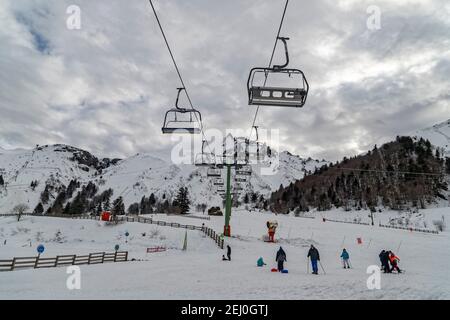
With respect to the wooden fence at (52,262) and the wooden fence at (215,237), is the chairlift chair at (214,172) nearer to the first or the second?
the wooden fence at (215,237)

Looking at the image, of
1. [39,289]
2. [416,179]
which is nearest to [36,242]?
[39,289]

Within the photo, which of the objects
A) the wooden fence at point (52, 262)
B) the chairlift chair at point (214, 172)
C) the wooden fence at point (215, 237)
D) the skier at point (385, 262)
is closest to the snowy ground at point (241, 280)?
the skier at point (385, 262)

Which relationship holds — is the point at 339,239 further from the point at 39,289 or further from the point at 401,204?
the point at 401,204

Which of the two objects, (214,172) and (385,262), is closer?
(385,262)

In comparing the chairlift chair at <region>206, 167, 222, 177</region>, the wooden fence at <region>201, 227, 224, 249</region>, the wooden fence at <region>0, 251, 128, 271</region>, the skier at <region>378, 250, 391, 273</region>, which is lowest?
the wooden fence at <region>0, 251, 128, 271</region>

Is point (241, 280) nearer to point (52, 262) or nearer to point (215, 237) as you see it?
point (52, 262)

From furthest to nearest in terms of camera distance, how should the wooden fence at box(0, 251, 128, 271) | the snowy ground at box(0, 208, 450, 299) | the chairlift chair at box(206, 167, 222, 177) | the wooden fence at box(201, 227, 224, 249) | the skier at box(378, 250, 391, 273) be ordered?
the wooden fence at box(201, 227, 224, 249) < the chairlift chair at box(206, 167, 222, 177) < the wooden fence at box(0, 251, 128, 271) < the skier at box(378, 250, 391, 273) < the snowy ground at box(0, 208, 450, 299)

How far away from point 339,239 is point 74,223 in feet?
170

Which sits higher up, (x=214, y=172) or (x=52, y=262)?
(x=214, y=172)

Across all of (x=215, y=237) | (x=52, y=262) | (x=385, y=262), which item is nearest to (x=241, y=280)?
(x=385, y=262)

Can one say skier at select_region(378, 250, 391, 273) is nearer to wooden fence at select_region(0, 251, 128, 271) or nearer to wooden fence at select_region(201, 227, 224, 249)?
A: wooden fence at select_region(201, 227, 224, 249)

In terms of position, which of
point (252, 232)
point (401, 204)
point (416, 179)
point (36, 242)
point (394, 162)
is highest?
point (394, 162)

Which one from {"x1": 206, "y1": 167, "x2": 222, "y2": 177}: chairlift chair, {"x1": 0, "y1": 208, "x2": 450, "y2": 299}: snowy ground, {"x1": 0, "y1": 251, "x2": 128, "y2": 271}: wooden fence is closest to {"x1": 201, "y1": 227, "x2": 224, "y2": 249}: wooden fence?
{"x1": 0, "y1": 208, "x2": 450, "y2": 299}: snowy ground
